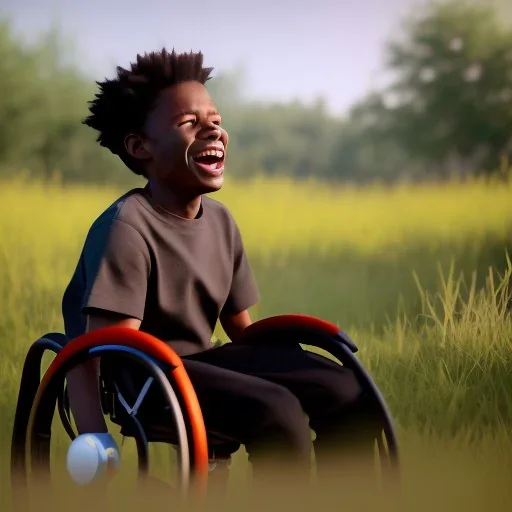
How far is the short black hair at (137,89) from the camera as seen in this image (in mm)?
1536

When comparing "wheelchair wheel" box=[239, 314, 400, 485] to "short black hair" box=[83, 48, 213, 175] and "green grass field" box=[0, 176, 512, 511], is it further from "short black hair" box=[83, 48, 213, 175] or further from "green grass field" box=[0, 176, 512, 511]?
"short black hair" box=[83, 48, 213, 175]

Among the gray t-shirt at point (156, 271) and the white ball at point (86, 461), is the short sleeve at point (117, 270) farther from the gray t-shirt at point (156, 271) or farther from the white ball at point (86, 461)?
the white ball at point (86, 461)

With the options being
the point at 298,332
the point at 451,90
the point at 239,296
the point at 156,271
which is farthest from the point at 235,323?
the point at 451,90

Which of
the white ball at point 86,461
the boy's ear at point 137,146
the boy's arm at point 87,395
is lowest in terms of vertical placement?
the white ball at point 86,461

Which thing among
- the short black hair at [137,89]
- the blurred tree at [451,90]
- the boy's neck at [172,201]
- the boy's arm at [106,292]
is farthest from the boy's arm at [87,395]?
the blurred tree at [451,90]

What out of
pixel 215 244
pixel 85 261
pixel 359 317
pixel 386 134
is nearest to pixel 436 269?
pixel 359 317

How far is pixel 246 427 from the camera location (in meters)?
1.38

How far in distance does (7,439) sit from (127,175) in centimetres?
69

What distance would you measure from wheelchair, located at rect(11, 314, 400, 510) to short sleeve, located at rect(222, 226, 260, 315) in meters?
0.07

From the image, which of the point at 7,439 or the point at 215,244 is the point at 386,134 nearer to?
the point at 215,244

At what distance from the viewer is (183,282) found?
1.51 m

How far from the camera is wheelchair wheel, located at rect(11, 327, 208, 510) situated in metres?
1.24

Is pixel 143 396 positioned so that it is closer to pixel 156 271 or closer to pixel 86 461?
pixel 86 461

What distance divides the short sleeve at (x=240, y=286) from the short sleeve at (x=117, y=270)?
269 millimetres
